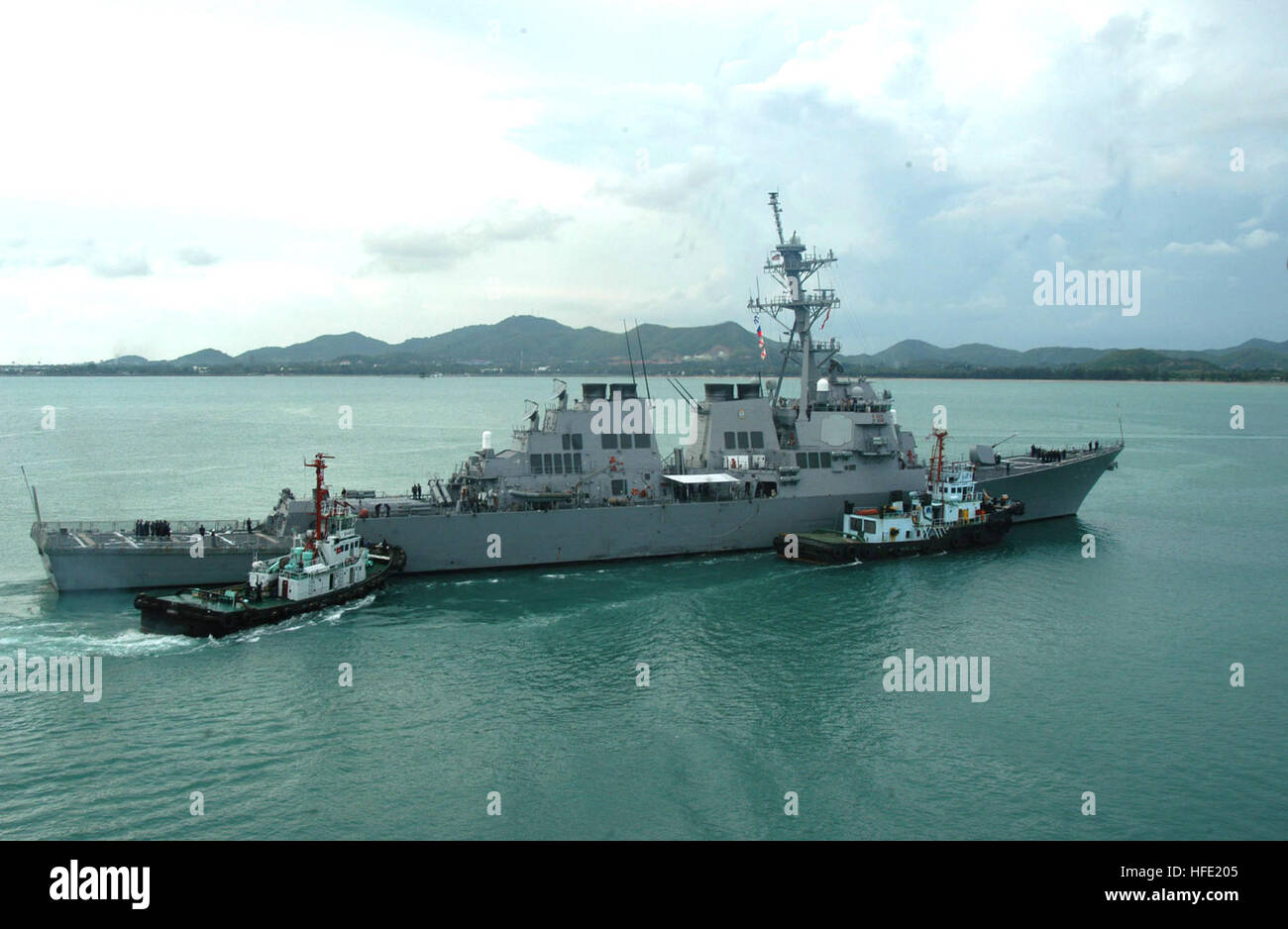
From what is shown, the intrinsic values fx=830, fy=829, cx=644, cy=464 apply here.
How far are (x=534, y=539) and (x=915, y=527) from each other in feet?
51.3

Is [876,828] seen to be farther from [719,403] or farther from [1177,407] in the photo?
[1177,407]

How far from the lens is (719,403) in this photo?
35781 mm

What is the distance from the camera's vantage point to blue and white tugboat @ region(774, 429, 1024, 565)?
3281cm

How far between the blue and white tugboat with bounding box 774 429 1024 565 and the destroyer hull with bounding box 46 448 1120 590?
122cm

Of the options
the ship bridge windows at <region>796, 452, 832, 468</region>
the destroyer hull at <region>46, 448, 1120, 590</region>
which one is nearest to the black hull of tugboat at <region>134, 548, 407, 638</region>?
the destroyer hull at <region>46, 448, 1120, 590</region>

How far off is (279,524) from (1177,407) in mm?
134270

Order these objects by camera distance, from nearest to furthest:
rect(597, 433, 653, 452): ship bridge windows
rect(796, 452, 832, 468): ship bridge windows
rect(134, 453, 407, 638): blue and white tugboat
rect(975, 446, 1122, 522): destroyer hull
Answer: rect(134, 453, 407, 638): blue and white tugboat → rect(597, 433, 653, 452): ship bridge windows → rect(796, 452, 832, 468): ship bridge windows → rect(975, 446, 1122, 522): destroyer hull

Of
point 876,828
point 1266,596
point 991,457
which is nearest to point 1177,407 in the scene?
→ point 991,457

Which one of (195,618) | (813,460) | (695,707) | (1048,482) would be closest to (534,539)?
(195,618)

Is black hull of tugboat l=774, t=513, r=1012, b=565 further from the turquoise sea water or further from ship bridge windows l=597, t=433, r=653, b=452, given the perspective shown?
ship bridge windows l=597, t=433, r=653, b=452

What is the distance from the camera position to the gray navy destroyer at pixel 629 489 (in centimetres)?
2820

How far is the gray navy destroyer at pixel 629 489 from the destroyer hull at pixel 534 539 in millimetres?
50

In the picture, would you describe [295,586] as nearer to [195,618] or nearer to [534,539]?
[195,618]

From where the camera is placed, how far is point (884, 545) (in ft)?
109
